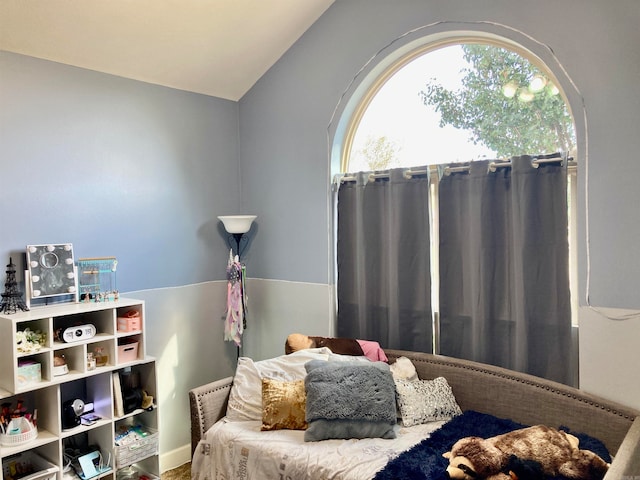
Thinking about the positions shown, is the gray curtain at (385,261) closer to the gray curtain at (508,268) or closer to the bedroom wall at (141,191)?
the gray curtain at (508,268)

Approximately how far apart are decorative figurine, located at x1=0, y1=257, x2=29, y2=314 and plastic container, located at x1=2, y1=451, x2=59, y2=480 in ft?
2.41

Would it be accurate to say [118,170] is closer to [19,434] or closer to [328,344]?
[19,434]

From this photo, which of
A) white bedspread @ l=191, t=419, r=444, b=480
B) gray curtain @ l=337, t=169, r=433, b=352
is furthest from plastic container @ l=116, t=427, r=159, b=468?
gray curtain @ l=337, t=169, r=433, b=352

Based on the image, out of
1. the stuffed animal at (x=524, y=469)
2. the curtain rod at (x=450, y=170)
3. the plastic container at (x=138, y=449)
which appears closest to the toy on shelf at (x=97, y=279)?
the plastic container at (x=138, y=449)

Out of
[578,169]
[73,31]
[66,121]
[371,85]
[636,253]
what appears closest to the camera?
[636,253]

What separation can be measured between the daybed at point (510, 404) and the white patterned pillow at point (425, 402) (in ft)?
0.27

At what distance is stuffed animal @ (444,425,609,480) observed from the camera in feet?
5.72

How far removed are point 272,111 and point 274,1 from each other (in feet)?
2.49

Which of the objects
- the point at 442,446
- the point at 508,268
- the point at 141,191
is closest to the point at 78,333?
the point at 141,191

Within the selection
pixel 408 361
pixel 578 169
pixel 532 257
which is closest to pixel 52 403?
pixel 408 361

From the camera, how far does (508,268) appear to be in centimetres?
239

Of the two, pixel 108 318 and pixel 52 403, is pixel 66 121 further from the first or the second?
pixel 52 403

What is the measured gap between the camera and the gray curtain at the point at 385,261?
2.69m

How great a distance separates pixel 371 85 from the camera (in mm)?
2926
